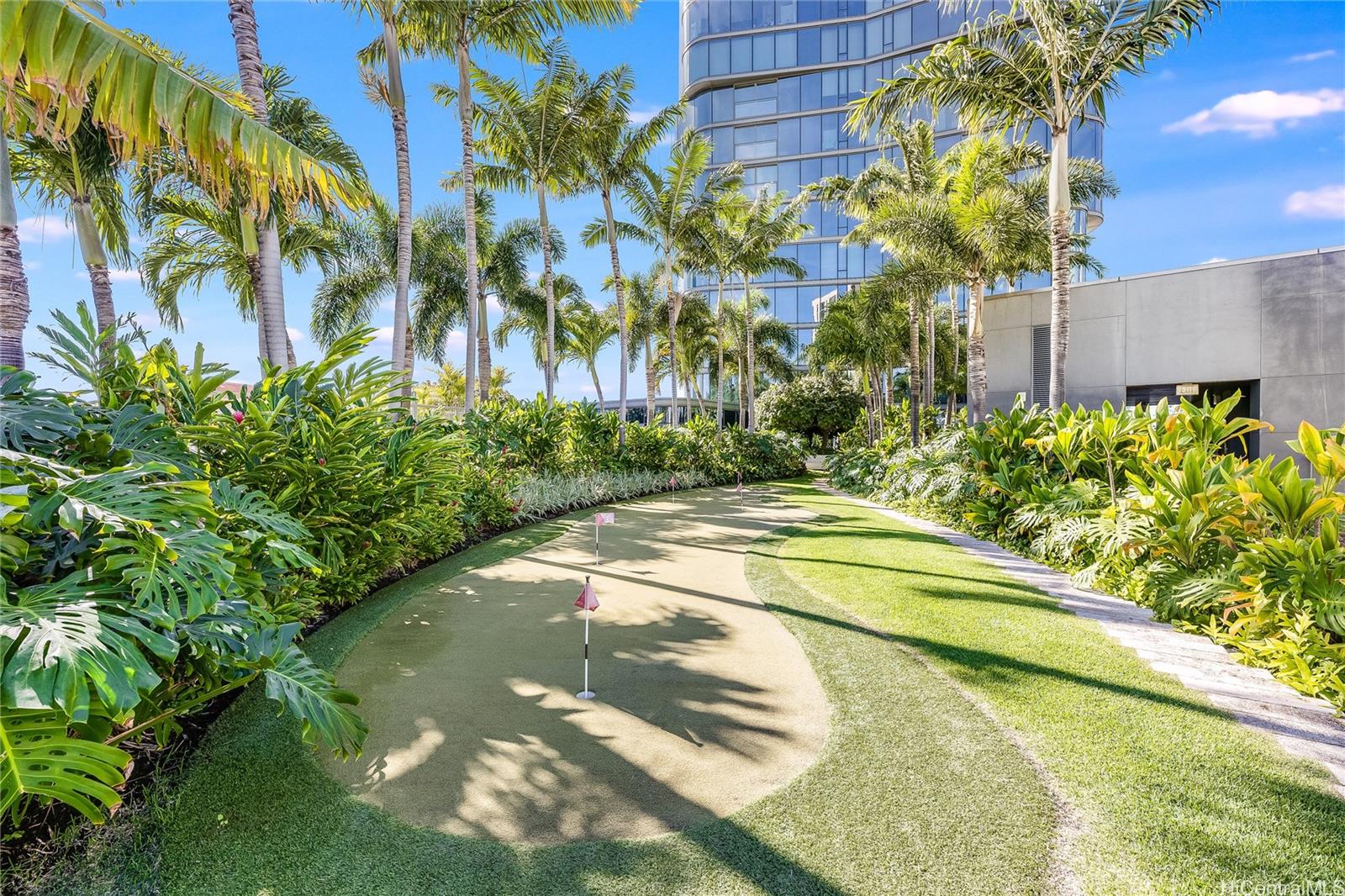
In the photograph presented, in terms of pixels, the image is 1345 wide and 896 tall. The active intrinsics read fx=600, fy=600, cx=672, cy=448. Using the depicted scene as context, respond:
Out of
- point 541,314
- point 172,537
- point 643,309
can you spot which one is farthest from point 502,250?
point 172,537

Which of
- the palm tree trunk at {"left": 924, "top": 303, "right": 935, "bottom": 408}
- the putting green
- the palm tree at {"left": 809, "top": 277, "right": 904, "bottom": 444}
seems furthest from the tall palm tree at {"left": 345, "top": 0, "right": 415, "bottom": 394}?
the palm tree trunk at {"left": 924, "top": 303, "right": 935, "bottom": 408}

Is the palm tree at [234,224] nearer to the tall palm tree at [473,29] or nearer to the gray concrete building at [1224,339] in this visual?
the tall palm tree at [473,29]

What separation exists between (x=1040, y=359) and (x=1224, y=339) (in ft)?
12.7

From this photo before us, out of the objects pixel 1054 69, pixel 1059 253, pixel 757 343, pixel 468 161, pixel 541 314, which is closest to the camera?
pixel 1054 69

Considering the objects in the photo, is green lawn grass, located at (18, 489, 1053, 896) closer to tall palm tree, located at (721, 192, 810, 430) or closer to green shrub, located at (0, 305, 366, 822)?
green shrub, located at (0, 305, 366, 822)

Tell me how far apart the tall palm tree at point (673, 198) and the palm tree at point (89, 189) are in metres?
13.1

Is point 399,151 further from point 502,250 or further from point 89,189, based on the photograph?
point 502,250

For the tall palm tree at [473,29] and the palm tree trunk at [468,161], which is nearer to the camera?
the tall palm tree at [473,29]

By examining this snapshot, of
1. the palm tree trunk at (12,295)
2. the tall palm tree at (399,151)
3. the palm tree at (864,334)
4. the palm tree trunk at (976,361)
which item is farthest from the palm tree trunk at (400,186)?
the palm tree at (864,334)

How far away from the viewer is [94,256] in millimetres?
11523

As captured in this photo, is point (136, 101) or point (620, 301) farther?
point (620, 301)

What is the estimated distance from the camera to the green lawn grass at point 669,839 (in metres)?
2.62

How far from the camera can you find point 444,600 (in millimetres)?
6844

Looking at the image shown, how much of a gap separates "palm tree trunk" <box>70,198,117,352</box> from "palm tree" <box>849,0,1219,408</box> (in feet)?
49.2
